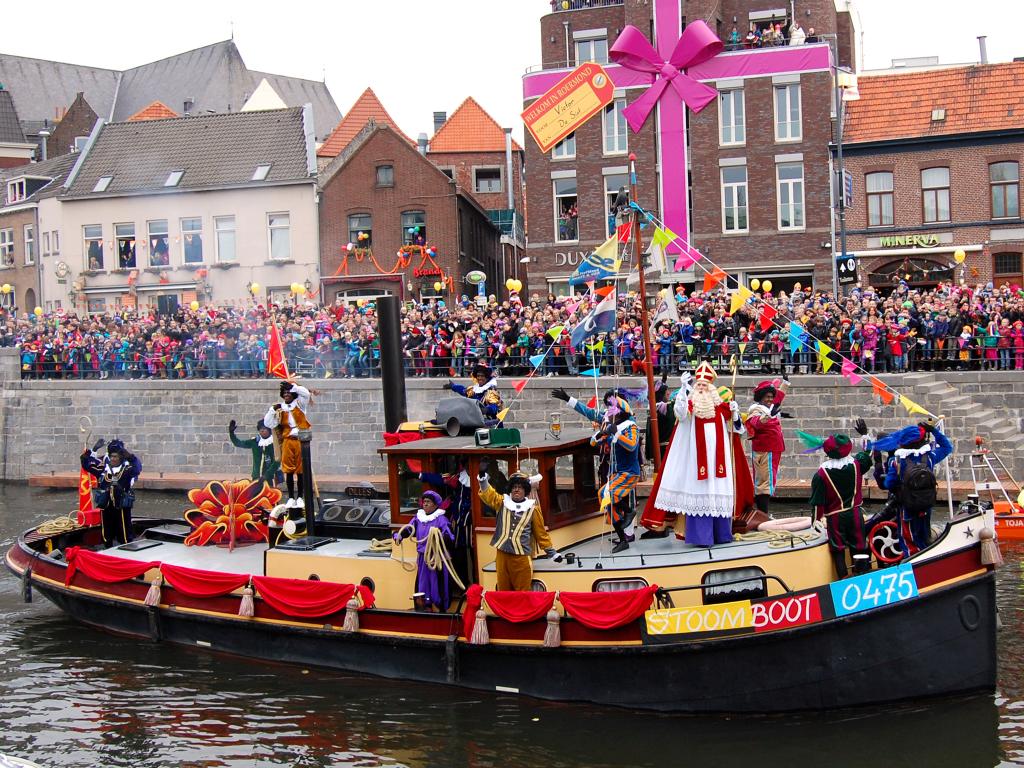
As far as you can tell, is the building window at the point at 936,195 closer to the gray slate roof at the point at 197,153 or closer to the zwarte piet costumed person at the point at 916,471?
the gray slate roof at the point at 197,153

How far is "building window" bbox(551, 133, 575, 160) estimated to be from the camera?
35219 millimetres

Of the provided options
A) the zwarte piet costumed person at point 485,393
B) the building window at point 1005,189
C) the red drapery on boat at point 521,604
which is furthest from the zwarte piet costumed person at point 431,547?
the building window at point 1005,189

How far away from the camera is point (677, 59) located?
27.7 metres

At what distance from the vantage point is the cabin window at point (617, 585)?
37.6 feet

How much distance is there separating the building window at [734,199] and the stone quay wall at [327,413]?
443 inches

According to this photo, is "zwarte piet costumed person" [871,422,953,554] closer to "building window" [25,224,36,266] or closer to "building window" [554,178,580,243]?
"building window" [554,178,580,243]

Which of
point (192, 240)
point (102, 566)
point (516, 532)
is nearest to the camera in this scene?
point (516, 532)

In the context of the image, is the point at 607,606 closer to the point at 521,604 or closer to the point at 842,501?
the point at 521,604

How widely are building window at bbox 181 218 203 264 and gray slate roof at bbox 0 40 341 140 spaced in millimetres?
20167

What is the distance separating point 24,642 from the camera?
1549 cm

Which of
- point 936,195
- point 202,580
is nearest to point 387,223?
point 936,195

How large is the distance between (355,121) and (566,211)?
41.2 feet

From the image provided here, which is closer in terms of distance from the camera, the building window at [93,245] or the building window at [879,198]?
the building window at [879,198]

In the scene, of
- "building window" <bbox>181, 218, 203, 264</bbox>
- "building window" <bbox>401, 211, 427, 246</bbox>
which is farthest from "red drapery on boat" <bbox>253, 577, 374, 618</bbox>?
"building window" <bbox>181, 218, 203, 264</bbox>
